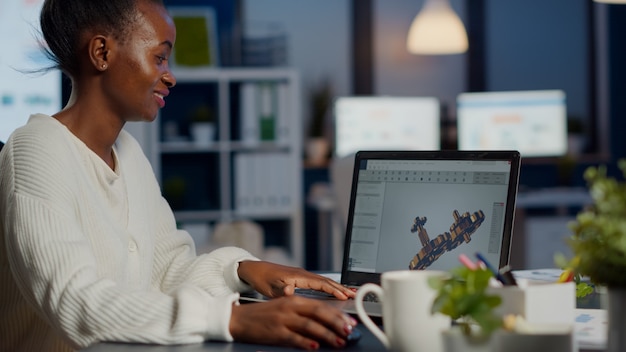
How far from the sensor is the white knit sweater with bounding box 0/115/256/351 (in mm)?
1212

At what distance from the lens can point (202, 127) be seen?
498 cm

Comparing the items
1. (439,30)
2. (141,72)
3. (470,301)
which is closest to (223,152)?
(439,30)

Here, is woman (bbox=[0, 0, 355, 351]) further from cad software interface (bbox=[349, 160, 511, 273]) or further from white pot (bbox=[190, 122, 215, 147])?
white pot (bbox=[190, 122, 215, 147])

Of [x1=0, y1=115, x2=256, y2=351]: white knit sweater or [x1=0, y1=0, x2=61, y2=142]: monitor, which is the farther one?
[x1=0, y1=0, x2=61, y2=142]: monitor

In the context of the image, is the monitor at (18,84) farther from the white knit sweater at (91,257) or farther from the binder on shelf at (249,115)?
the binder on shelf at (249,115)

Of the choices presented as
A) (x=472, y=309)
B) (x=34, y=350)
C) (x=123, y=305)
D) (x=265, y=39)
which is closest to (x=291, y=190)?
(x=265, y=39)

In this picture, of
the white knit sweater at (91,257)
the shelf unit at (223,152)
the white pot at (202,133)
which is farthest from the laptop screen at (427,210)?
the white pot at (202,133)

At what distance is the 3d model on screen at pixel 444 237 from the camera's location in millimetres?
1490

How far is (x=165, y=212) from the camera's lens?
5.95 ft

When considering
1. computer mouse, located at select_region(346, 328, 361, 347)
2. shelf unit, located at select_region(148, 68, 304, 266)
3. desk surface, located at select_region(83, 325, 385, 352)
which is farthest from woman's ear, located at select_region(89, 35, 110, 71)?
shelf unit, located at select_region(148, 68, 304, 266)

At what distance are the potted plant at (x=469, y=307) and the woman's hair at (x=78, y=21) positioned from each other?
34.1 inches

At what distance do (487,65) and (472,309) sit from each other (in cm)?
562

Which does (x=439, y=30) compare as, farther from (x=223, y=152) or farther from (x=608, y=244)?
(x=608, y=244)

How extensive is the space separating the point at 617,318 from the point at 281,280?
30.2 inches
